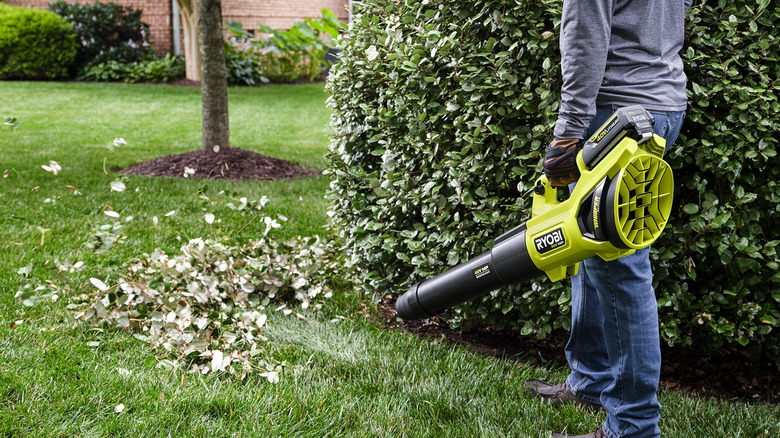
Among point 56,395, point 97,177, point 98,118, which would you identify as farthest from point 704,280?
point 98,118

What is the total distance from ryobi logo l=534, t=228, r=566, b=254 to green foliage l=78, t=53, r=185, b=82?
15.6 metres

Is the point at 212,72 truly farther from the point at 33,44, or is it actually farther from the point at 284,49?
the point at 33,44

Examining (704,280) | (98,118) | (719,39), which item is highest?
(719,39)

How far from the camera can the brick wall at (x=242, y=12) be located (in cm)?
1728

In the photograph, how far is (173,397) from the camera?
234 cm

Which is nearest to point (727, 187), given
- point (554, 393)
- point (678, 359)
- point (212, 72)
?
point (678, 359)

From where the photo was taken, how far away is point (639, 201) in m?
1.80

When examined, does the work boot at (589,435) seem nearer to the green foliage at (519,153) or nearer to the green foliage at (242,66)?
the green foliage at (519,153)

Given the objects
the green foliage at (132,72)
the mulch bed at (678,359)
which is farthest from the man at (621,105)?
the green foliage at (132,72)

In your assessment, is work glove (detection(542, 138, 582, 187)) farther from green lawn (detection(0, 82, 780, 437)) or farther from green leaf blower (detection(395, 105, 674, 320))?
green lawn (detection(0, 82, 780, 437))

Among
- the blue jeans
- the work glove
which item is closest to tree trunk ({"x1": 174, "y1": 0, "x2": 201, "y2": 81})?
the work glove

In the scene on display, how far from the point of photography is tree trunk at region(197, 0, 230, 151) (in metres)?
6.27

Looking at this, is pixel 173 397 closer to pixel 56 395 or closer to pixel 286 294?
pixel 56 395

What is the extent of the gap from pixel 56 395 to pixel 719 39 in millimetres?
2911
